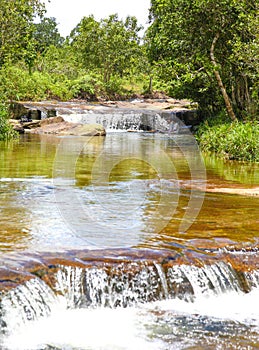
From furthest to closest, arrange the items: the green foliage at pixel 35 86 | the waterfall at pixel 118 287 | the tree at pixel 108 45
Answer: the tree at pixel 108 45 < the green foliage at pixel 35 86 < the waterfall at pixel 118 287

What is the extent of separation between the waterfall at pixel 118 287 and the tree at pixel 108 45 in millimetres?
45469

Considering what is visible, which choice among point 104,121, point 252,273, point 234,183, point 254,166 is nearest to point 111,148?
point 254,166

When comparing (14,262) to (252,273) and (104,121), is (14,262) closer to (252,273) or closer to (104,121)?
(252,273)

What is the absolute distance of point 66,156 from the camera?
16469 mm

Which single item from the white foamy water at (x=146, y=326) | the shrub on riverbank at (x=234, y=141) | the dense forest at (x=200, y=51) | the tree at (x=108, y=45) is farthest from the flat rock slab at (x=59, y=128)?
the tree at (x=108, y=45)

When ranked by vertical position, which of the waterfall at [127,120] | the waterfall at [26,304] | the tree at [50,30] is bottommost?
the waterfall at [26,304]

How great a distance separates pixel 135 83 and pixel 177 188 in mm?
45956

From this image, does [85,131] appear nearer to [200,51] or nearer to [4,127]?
[4,127]

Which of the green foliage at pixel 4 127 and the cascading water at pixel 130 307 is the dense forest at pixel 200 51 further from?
the cascading water at pixel 130 307

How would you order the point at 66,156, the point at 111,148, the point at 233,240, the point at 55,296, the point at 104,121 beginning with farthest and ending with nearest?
the point at 104,121
the point at 111,148
the point at 66,156
the point at 233,240
the point at 55,296

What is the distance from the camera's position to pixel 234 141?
17625 millimetres

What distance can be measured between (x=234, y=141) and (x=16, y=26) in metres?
10.3

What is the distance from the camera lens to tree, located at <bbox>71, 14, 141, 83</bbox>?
165 ft

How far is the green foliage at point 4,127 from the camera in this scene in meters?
21.4
